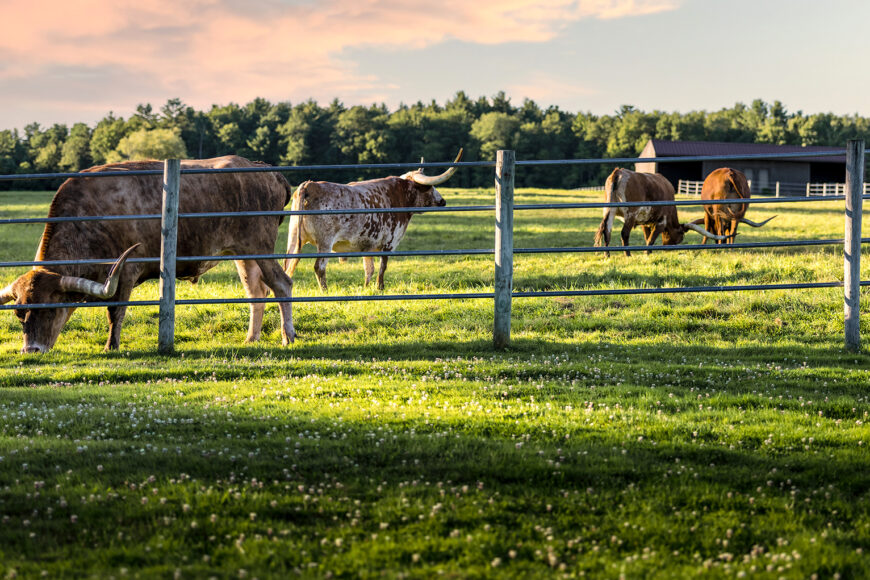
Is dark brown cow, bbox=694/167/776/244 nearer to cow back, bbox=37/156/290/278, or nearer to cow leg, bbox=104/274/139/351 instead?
cow back, bbox=37/156/290/278

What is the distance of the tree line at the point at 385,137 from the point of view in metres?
83.9

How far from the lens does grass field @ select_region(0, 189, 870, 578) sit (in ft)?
11.4

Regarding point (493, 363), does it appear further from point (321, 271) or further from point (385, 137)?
point (385, 137)

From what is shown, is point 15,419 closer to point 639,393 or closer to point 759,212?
point 639,393

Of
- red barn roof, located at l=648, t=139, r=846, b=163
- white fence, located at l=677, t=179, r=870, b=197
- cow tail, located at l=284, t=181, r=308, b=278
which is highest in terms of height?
red barn roof, located at l=648, t=139, r=846, b=163

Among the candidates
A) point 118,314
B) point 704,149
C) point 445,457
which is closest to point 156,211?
point 118,314

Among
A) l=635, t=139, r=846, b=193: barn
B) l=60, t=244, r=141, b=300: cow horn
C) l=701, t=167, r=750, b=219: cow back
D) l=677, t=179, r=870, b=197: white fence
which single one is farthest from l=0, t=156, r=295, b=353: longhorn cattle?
l=635, t=139, r=846, b=193: barn

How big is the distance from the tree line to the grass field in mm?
68410

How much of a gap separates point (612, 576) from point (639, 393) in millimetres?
3174

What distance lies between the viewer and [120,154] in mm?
89375

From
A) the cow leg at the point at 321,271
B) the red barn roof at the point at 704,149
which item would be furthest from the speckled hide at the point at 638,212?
the red barn roof at the point at 704,149

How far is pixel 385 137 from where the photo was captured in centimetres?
8475

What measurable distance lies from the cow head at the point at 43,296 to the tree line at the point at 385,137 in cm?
6768

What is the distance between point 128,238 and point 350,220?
5.01 m
